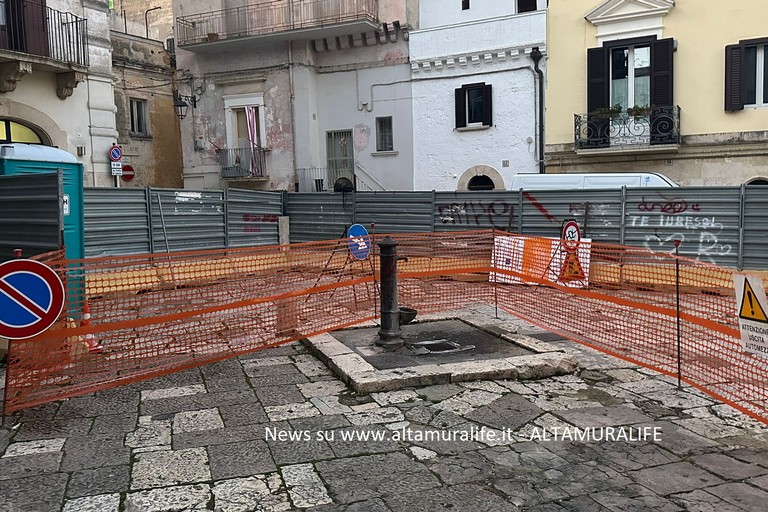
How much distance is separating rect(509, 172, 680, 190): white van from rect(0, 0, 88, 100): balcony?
10703 mm

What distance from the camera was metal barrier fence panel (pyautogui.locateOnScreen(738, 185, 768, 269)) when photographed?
12.3 m

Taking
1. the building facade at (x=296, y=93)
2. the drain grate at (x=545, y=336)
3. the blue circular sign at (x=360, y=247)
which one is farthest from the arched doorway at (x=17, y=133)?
the drain grate at (x=545, y=336)

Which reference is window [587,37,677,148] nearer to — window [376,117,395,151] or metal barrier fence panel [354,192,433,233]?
metal barrier fence panel [354,192,433,233]

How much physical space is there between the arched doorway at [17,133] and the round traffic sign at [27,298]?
36.8 feet

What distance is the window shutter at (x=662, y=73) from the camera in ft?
54.4

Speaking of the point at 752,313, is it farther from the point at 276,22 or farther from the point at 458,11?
the point at 276,22

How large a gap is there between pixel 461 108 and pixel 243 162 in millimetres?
7614

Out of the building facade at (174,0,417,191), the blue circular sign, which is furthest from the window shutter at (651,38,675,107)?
the blue circular sign

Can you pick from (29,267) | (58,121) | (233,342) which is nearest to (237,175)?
(58,121)

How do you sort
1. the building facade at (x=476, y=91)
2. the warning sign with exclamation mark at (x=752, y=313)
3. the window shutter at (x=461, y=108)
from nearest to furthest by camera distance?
1. the warning sign with exclamation mark at (x=752, y=313)
2. the building facade at (x=476, y=91)
3. the window shutter at (x=461, y=108)

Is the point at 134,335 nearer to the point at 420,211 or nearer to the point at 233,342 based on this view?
the point at 233,342

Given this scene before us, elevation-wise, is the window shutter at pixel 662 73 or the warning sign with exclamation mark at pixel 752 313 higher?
the window shutter at pixel 662 73

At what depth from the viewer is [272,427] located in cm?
483

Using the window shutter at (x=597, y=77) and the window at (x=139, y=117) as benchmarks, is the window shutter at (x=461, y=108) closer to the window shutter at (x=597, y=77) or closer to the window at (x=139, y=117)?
the window shutter at (x=597, y=77)
